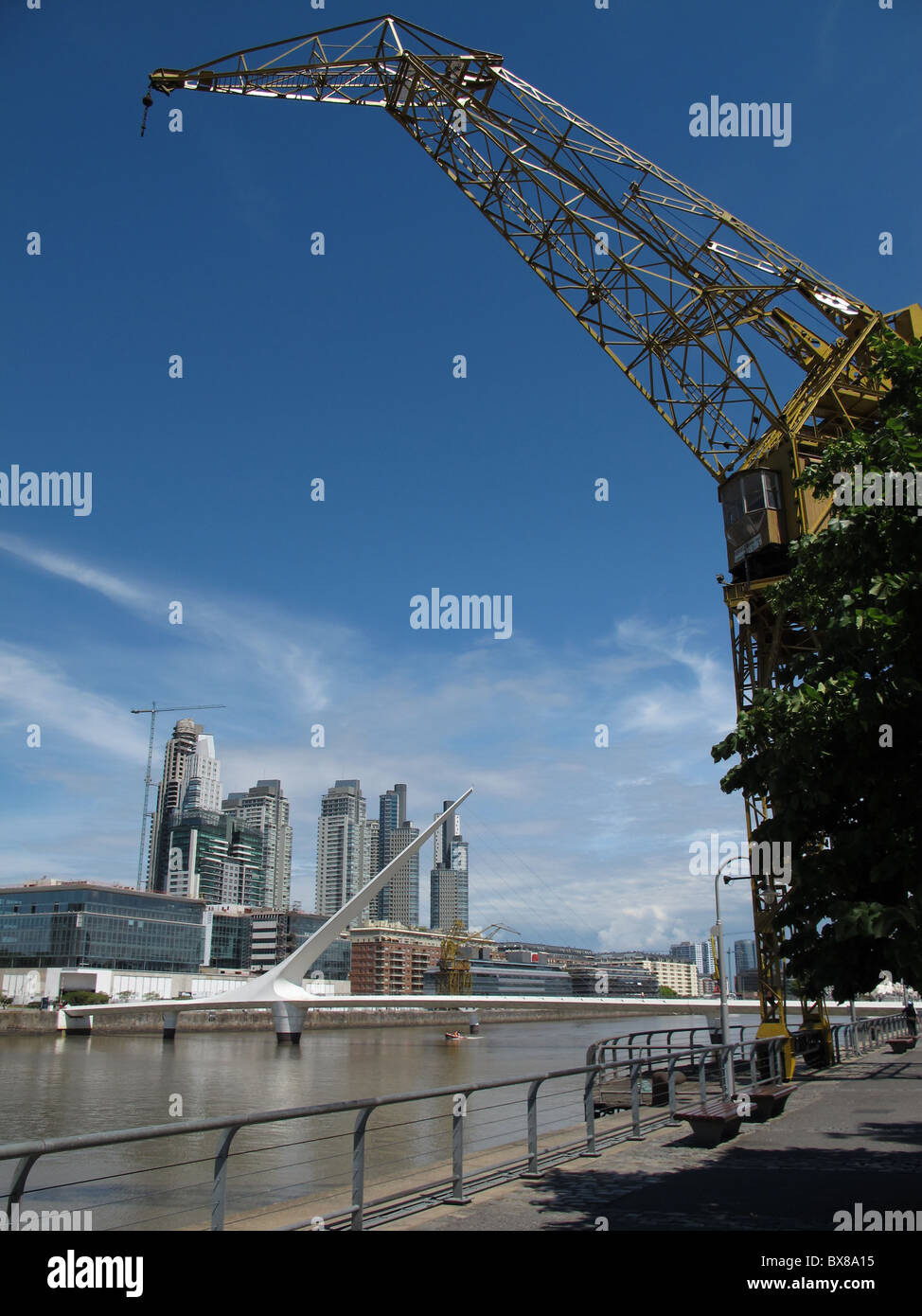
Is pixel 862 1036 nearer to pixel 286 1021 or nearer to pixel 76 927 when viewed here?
pixel 286 1021

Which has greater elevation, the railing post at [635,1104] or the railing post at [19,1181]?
the railing post at [19,1181]

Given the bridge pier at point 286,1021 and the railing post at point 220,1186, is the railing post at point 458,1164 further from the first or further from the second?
the bridge pier at point 286,1021

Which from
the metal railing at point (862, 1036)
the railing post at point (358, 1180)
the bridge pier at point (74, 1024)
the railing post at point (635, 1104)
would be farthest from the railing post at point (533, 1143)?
the bridge pier at point (74, 1024)

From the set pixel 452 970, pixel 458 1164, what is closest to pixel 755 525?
pixel 458 1164

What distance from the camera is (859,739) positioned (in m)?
7.06

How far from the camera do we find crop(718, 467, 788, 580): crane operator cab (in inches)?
837

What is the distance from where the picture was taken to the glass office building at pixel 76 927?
12375 centimetres

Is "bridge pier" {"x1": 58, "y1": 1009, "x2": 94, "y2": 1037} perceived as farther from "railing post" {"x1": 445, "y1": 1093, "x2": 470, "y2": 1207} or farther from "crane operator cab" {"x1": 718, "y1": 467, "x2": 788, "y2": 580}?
"railing post" {"x1": 445, "y1": 1093, "x2": 470, "y2": 1207}

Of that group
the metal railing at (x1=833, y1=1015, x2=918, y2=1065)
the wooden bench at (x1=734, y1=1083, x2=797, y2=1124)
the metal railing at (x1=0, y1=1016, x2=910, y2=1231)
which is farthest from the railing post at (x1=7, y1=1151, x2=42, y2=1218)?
the metal railing at (x1=833, y1=1015, x2=918, y2=1065)

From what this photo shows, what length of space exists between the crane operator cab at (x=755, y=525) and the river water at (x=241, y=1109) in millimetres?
11871

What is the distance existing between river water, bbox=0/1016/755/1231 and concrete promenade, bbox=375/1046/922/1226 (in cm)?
98

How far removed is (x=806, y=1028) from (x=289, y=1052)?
48.0 meters
